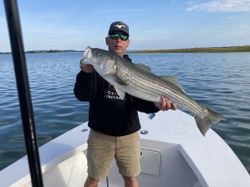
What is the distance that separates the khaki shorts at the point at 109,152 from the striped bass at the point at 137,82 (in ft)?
2.28

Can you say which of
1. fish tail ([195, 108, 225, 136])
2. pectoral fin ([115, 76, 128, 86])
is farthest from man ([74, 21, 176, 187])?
pectoral fin ([115, 76, 128, 86])

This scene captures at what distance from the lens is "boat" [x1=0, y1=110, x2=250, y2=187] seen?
383 centimetres

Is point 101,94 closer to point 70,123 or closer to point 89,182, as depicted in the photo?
point 89,182

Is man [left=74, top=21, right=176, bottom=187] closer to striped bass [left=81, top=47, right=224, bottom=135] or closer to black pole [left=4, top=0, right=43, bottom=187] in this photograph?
striped bass [left=81, top=47, right=224, bottom=135]

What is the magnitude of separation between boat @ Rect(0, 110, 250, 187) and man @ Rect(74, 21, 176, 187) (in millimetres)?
829

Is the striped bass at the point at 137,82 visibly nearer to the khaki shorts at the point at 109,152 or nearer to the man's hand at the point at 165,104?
the man's hand at the point at 165,104

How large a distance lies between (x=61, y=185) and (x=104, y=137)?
1.43m

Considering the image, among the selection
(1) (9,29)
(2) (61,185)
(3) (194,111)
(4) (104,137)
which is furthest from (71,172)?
(1) (9,29)

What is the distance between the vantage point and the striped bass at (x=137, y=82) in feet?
9.34

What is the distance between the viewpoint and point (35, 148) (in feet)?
5.79

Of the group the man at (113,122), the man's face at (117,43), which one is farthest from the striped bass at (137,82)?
the man's face at (117,43)

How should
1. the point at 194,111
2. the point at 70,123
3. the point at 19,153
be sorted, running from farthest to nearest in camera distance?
the point at 70,123 < the point at 19,153 < the point at 194,111

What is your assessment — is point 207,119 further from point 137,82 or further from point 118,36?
point 118,36

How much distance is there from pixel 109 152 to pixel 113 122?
359 millimetres
